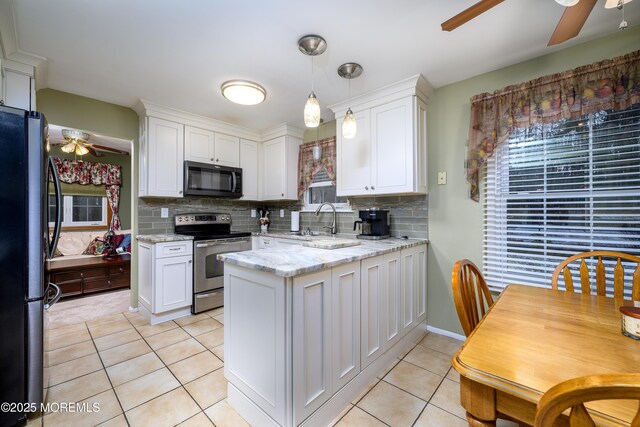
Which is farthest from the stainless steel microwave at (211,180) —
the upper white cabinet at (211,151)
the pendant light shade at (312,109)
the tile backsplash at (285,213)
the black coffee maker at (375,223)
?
the pendant light shade at (312,109)

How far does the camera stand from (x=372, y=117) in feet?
8.75

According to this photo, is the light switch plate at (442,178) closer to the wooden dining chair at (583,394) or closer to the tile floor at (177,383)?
the tile floor at (177,383)

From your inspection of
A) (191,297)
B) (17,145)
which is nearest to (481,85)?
(17,145)

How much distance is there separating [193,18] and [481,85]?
228cm

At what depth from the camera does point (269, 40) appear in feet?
6.19

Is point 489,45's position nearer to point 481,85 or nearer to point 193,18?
point 481,85

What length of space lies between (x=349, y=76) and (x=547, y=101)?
1.48m

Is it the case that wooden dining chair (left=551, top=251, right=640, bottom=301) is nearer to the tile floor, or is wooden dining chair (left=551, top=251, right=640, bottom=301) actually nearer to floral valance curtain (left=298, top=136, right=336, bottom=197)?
the tile floor

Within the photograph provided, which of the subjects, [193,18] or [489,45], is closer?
[193,18]

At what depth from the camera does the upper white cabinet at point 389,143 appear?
2439mm

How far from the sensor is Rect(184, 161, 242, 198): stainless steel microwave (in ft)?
10.6

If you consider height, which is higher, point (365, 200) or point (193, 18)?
point (193, 18)

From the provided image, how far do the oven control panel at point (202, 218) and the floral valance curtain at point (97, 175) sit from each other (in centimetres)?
261

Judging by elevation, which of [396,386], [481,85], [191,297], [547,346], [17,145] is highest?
[481,85]
